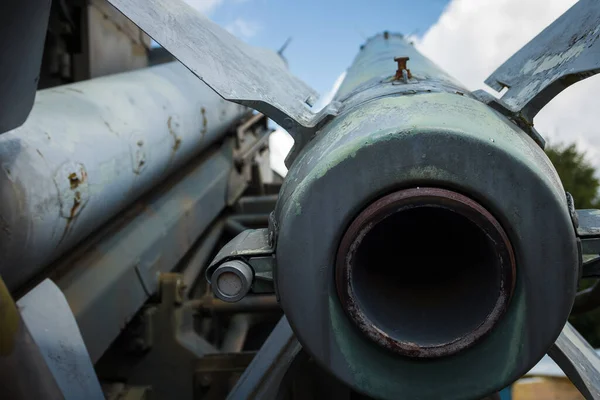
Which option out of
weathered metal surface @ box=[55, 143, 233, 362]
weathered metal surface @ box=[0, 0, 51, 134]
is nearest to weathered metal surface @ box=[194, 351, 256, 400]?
weathered metal surface @ box=[55, 143, 233, 362]

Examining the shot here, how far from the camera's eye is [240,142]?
195 inches

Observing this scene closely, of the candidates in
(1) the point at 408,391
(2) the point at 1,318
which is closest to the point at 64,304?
(2) the point at 1,318

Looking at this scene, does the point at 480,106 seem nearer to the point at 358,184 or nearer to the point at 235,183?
the point at 358,184

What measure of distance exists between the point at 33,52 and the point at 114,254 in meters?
1.32

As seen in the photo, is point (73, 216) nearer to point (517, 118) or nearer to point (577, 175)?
point (517, 118)

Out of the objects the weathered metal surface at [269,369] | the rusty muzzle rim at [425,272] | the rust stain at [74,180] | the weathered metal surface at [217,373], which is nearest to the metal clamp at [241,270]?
the rusty muzzle rim at [425,272]

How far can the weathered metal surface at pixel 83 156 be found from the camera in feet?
6.31

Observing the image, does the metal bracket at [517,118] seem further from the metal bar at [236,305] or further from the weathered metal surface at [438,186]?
the metal bar at [236,305]

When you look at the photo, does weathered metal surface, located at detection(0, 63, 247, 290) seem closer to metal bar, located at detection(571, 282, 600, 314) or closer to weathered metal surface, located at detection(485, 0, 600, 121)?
→ weathered metal surface, located at detection(485, 0, 600, 121)

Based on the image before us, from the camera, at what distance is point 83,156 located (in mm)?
2309

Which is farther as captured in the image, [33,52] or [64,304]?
[64,304]

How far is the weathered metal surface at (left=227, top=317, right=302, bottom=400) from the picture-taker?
181 cm

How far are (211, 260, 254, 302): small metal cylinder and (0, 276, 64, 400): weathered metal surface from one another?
370 mm

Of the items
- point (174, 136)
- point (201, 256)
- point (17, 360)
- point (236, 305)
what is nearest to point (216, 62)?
point (17, 360)
